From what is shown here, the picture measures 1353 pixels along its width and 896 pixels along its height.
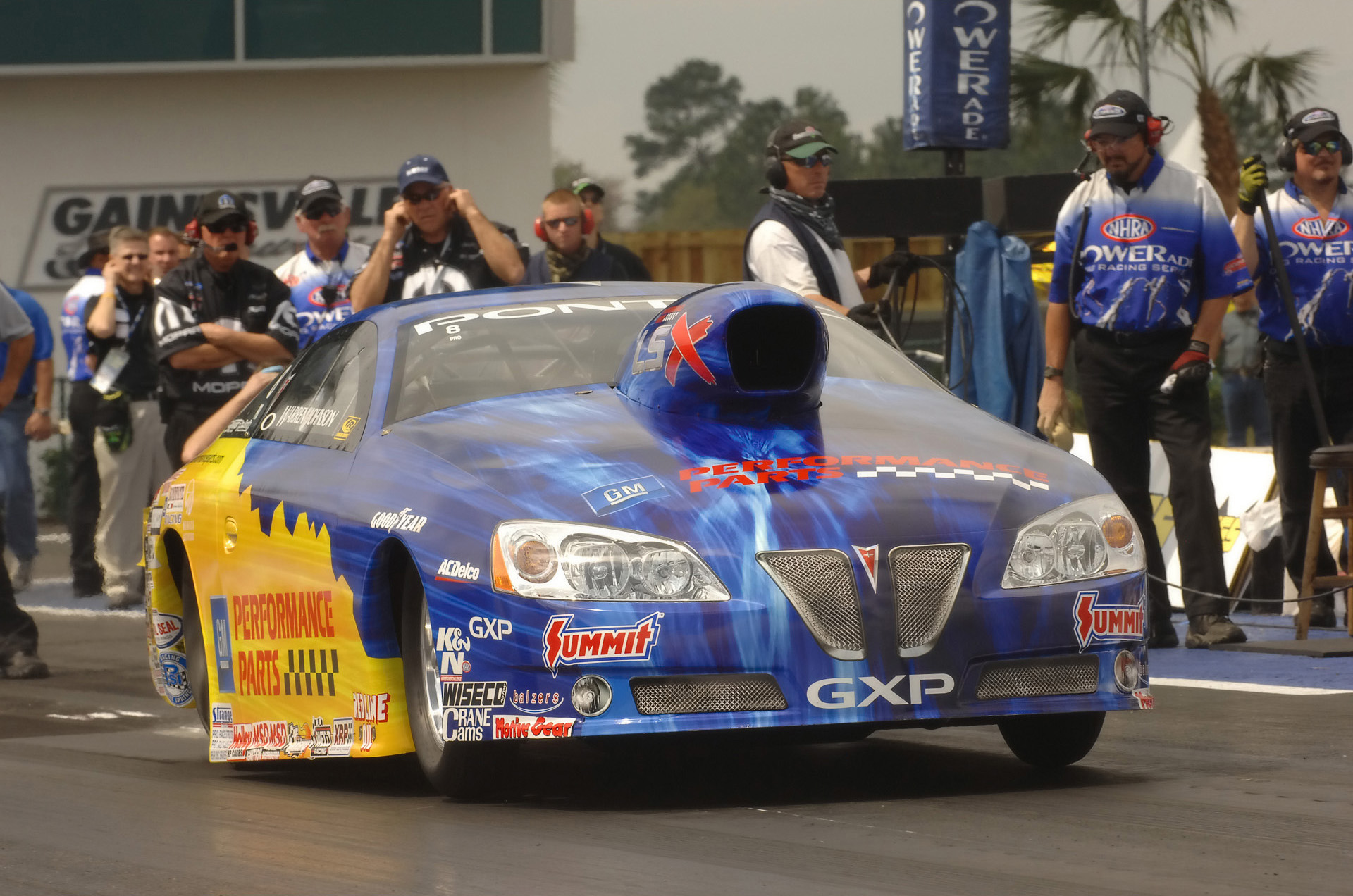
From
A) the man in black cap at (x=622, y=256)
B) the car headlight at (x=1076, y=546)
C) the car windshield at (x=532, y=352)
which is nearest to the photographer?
the car headlight at (x=1076, y=546)

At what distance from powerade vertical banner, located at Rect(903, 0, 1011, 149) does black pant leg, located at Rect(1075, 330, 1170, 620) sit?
7.27ft

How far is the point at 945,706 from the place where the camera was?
557cm

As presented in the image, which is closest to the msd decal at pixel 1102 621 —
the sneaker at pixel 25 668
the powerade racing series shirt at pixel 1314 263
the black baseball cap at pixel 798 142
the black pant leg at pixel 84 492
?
the black baseball cap at pixel 798 142

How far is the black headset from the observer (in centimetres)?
1020

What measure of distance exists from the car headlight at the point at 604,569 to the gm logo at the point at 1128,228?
14.5 feet

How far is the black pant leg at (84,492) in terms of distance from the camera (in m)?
14.3

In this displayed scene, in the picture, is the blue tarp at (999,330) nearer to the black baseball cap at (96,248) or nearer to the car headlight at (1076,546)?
the car headlight at (1076,546)

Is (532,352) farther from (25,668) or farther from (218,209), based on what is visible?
(218,209)

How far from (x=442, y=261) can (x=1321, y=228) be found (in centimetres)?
381

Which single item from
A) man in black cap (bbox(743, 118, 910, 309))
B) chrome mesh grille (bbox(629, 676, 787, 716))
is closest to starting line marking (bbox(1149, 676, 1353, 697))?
man in black cap (bbox(743, 118, 910, 309))

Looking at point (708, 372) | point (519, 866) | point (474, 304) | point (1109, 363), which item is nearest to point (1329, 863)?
point (519, 866)

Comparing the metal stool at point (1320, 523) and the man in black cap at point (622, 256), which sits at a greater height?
the man in black cap at point (622, 256)

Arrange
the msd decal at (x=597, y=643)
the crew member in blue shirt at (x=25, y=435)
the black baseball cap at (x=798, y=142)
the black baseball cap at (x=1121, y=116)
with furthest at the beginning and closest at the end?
the crew member in blue shirt at (x=25, y=435) < the black baseball cap at (x=798, y=142) < the black baseball cap at (x=1121, y=116) < the msd decal at (x=597, y=643)

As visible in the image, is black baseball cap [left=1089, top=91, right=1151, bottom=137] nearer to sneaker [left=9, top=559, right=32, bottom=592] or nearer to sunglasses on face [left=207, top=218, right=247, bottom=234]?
sunglasses on face [left=207, top=218, right=247, bottom=234]
